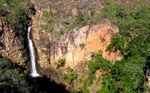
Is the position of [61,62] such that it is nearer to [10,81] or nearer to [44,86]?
[44,86]

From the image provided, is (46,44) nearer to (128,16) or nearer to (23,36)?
(23,36)

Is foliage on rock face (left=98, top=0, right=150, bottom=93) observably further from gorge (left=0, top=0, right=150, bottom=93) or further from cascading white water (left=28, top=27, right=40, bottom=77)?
cascading white water (left=28, top=27, right=40, bottom=77)

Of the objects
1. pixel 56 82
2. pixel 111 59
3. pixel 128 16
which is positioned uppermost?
pixel 128 16

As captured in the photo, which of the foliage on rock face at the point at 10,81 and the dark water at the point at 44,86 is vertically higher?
the foliage on rock face at the point at 10,81

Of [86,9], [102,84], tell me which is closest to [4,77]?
[102,84]

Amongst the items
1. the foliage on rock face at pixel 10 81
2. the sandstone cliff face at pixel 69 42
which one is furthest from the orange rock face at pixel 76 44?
the foliage on rock face at pixel 10 81

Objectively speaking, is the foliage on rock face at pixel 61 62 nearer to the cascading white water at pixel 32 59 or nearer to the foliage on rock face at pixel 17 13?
the cascading white water at pixel 32 59

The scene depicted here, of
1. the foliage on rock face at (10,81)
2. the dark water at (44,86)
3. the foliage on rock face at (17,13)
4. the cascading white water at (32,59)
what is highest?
the foliage on rock face at (17,13)
